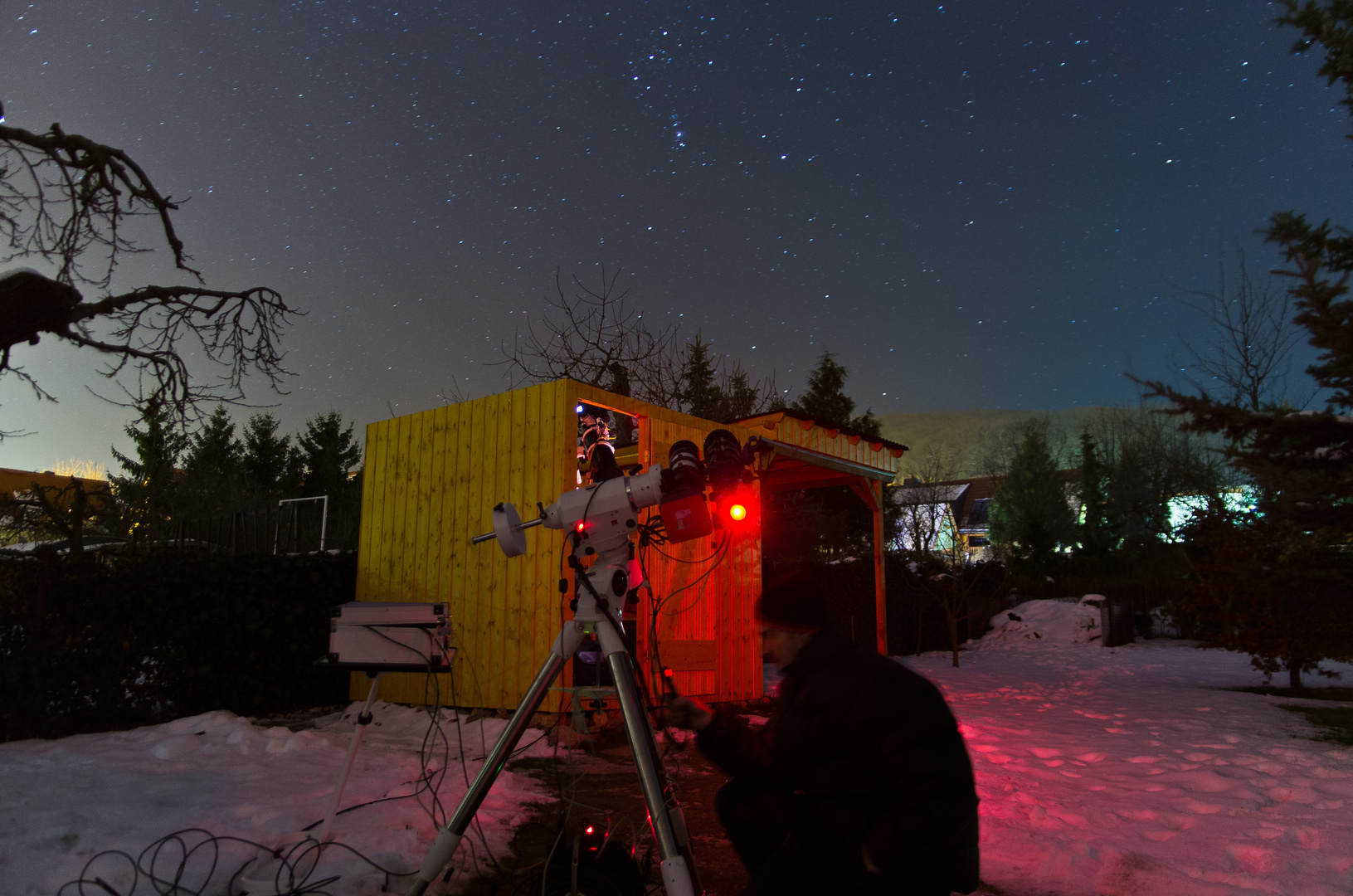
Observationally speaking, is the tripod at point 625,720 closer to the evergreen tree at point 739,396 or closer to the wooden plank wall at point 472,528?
the wooden plank wall at point 472,528

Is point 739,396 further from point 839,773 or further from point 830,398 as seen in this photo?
point 839,773

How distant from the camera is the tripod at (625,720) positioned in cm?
210

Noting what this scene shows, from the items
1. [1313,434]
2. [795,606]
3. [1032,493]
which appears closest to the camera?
[795,606]

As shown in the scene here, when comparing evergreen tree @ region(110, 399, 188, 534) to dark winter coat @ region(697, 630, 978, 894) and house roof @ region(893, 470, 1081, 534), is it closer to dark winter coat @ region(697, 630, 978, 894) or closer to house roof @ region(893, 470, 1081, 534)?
dark winter coat @ region(697, 630, 978, 894)

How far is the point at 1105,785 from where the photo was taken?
14.9 feet

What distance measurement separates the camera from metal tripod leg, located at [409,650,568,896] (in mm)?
2254

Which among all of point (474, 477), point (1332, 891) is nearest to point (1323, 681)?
point (1332, 891)

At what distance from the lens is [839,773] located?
178 cm

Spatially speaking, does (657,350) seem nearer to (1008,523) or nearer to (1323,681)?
(1323,681)

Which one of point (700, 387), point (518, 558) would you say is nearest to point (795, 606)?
point (518, 558)

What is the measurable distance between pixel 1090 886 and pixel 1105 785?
66.2 inches

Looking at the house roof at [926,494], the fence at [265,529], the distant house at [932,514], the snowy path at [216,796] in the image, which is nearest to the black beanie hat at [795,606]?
the snowy path at [216,796]

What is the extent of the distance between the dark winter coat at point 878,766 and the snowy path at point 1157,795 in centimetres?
193

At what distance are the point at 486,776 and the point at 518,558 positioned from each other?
4518 millimetres
